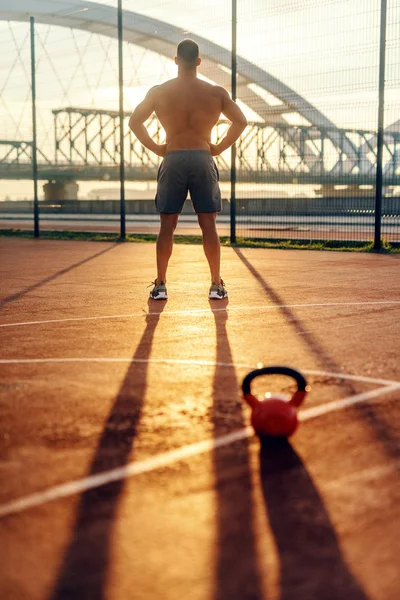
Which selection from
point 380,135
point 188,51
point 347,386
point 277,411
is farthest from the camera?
point 380,135

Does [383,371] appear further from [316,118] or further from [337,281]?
[316,118]

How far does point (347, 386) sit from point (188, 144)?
355 cm

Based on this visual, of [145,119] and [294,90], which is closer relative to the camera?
[145,119]

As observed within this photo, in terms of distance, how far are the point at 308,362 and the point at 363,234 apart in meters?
11.5

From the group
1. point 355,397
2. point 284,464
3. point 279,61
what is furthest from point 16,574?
point 279,61

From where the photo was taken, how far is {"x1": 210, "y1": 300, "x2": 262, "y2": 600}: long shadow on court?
1757 mm

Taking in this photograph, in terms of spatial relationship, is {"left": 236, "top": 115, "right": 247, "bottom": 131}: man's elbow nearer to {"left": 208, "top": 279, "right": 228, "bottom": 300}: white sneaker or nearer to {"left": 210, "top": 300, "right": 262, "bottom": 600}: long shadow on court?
{"left": 208, "top": 279, "right": 228, "bottom": 300}: white sneaker

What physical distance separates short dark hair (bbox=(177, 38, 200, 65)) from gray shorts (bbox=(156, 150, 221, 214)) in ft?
2.26

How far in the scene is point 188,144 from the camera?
6656mm

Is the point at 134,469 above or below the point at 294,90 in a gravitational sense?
below

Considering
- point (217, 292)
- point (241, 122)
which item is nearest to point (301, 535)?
point (217, 292)

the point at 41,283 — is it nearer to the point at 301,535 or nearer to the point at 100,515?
the point at 100,515

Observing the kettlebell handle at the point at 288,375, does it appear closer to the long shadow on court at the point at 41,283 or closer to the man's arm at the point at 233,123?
the long shadow on court at the point at 41,283

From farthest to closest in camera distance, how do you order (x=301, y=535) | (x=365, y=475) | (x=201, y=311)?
(x=201, y=311)
(x=365, y=475)
(x=301, y=535)
